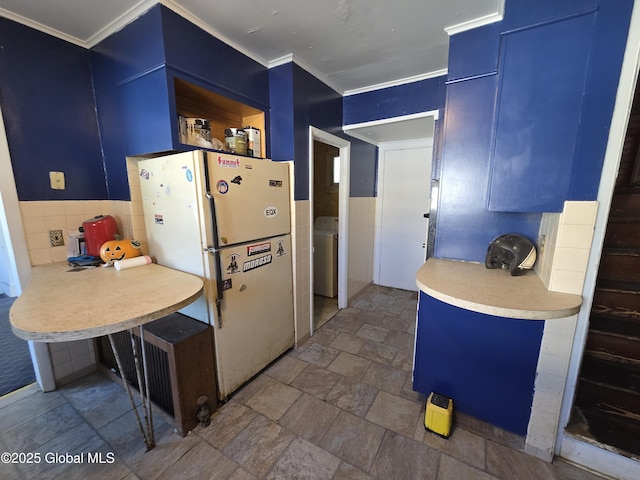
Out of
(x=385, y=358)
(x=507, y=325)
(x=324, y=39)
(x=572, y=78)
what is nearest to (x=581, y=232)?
(x=507, y=325)

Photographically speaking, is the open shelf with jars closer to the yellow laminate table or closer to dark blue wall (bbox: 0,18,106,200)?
dark blue wall (bbox: 0,18,106,200)

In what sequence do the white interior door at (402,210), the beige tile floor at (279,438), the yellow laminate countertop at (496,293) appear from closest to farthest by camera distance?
the yellow laminate countertop at (496,293) → the beige tile floor at (279,438) → the white interior door at (402,210)

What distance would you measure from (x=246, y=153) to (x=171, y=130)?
1.89 ft

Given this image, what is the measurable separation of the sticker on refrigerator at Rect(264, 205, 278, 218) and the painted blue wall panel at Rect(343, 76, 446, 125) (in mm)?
1467

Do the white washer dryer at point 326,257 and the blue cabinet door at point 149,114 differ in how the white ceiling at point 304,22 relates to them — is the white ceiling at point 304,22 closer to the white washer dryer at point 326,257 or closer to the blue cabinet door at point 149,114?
the blue cabinet door at point 149,114

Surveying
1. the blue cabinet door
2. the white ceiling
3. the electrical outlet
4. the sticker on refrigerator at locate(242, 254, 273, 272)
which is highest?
the white ceiling

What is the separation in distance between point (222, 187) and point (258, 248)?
0.50 meters

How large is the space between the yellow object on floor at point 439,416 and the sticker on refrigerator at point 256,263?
1394mm

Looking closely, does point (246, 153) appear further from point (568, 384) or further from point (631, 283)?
point (631, 283)

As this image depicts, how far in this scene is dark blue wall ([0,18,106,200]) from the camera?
5.22ft

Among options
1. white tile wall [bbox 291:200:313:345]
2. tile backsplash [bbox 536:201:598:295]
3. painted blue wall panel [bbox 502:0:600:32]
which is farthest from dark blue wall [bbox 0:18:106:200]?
tile backsplash [bbox 536:201:598:295]

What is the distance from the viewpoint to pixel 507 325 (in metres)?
1.37

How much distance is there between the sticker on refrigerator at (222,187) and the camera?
1.57m

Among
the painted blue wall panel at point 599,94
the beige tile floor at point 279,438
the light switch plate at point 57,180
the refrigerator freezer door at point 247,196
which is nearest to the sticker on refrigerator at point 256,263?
the refrigerator freezer door at point 247,196
